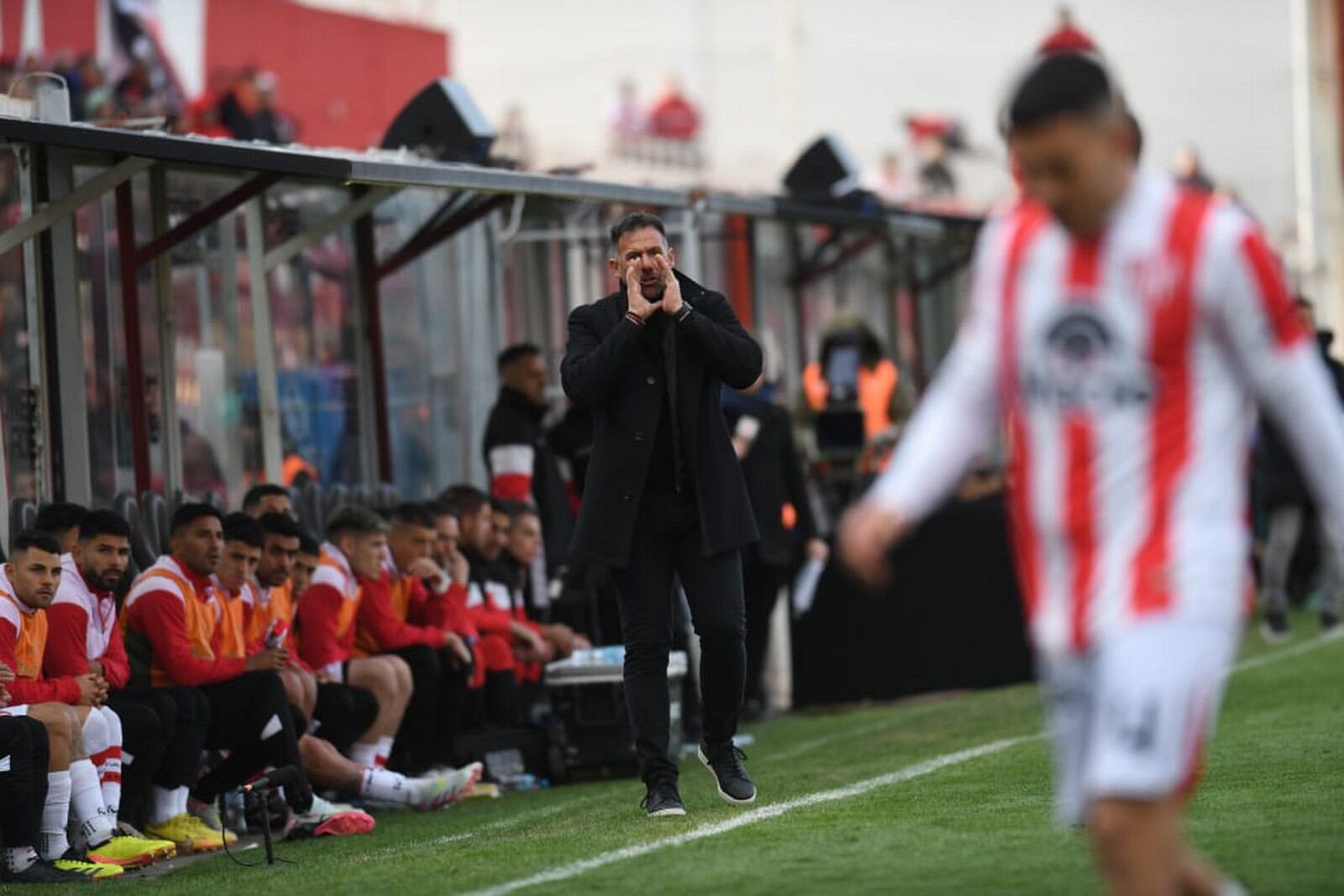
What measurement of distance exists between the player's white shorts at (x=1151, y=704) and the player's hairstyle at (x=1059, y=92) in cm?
102

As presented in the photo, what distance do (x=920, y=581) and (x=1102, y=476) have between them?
36.5 feet

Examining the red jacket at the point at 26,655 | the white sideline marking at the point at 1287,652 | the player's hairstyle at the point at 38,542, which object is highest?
the player's hairstyle at the point at 38,542

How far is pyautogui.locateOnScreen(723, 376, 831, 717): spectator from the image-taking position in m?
13.7

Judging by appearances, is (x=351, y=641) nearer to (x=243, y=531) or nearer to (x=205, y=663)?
(x=243, y=531)

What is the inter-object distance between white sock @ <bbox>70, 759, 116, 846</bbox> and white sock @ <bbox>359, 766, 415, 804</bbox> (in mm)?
Answer: 1759

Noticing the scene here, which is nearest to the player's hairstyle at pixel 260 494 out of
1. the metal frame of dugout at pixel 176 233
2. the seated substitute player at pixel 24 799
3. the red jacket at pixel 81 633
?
the metal frame of dugout at pixel 176 233

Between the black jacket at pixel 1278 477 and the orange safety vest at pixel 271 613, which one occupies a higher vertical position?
the black jacket at pixel 1278 477

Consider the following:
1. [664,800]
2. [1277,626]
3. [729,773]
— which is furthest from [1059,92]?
[1277,626]

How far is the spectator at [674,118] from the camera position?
1459 inches

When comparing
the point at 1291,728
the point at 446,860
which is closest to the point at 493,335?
the point at 1291,728

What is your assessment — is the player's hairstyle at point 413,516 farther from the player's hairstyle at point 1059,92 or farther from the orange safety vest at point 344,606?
the player's hairstyle at point 1059,92

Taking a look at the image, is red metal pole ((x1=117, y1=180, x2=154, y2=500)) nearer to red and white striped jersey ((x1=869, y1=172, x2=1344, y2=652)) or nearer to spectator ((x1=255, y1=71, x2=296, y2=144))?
red and white striped jersey ((x1=869, y1=172, x2=1344, y2=652))

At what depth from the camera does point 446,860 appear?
8.22m

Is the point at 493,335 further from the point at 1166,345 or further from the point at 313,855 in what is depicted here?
the point at 1166,345
